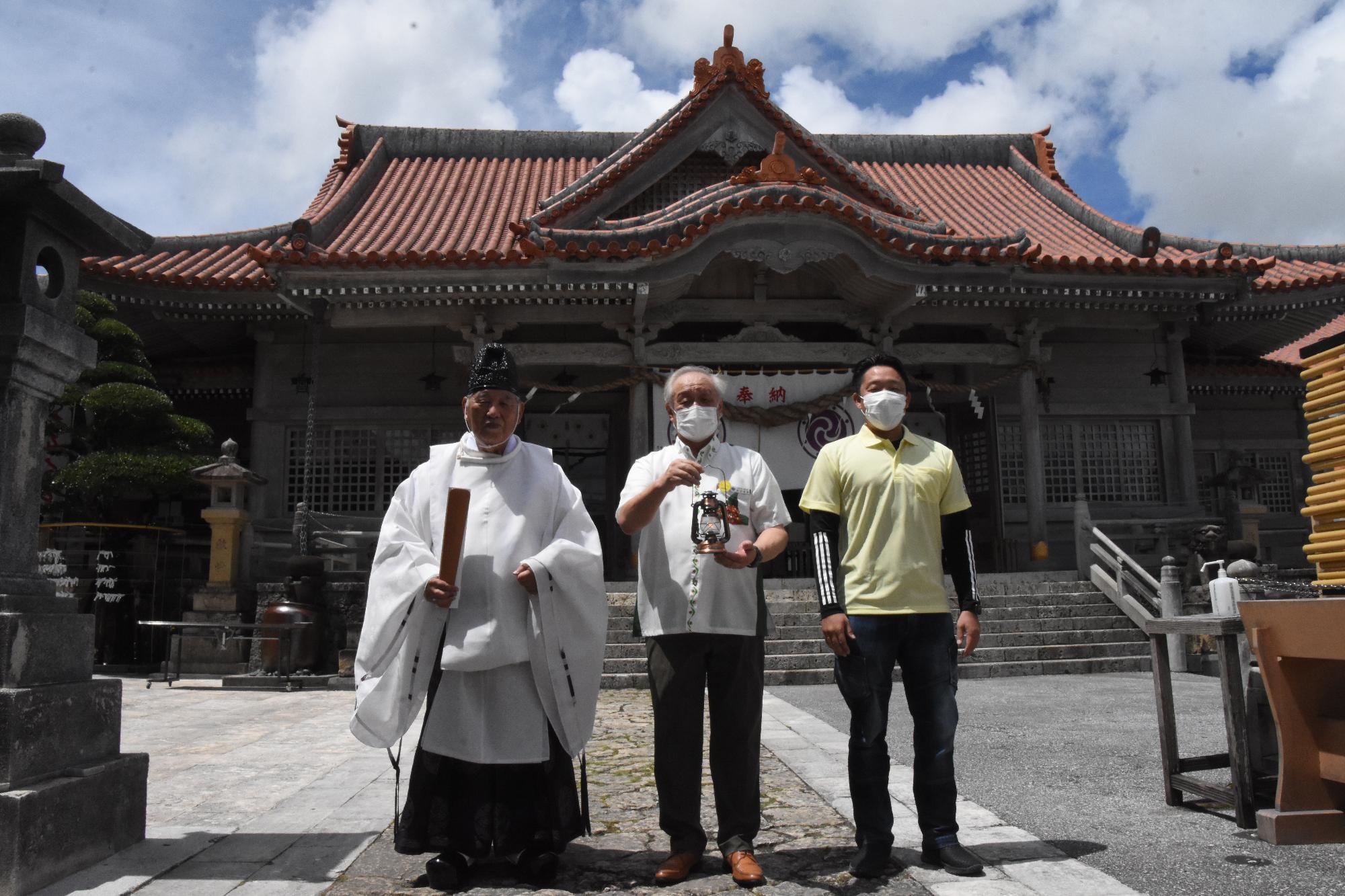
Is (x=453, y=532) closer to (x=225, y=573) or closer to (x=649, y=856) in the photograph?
(x=649, y=856)

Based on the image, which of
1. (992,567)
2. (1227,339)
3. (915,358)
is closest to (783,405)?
A: (915,358)

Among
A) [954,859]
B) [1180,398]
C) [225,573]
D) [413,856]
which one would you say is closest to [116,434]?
[225,573]

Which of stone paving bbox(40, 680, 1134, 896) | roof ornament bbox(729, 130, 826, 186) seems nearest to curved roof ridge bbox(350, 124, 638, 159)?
roof ornament bbox(729, 130, 826, 186)

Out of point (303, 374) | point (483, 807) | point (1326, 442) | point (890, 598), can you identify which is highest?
point (303, 374)

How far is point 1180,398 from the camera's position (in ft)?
44.1

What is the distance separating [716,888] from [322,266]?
9331 millimetres

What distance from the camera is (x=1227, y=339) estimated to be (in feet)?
48.7

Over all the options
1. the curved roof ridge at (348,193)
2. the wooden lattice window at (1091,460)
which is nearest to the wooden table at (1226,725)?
the wooden lattice window at (1091,460)

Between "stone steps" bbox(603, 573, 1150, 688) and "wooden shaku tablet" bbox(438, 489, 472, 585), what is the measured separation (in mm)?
5887

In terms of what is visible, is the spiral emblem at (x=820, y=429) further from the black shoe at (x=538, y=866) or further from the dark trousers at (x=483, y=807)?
the black shoe at (x=538, y=866)

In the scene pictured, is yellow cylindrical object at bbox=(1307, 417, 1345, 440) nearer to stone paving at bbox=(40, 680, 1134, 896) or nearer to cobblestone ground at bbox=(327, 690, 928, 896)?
stone paving at bbox=(40, 680, 1134, 896)

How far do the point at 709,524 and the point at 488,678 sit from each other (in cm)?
95

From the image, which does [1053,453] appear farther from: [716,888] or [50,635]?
[50,635]

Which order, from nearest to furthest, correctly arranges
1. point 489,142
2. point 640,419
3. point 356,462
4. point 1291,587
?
point 1291,587 < point 640,419 < point 356,462 < point 489,142
